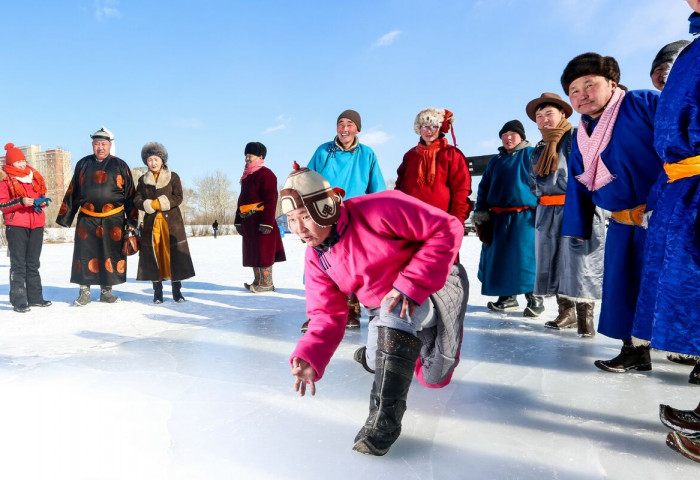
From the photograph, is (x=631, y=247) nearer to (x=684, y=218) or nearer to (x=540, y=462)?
(x=684, y=218)

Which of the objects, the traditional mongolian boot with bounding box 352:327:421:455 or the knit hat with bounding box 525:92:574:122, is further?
the knit hat with bounding box 525:92:574:122

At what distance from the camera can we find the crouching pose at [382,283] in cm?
142

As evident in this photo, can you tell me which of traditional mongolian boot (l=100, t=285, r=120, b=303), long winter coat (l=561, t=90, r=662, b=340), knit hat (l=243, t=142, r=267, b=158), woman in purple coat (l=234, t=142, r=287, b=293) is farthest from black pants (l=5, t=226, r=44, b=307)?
long winter coat (l=561, t=90, r=662, b=340)

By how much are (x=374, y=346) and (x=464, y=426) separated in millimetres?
418

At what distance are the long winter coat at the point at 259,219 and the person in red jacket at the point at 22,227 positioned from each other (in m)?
1.95

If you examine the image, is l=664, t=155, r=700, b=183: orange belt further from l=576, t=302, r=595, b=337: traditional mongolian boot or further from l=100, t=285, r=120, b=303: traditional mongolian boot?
l=100, t=285, r=120, b=303: traditional mongolian boot

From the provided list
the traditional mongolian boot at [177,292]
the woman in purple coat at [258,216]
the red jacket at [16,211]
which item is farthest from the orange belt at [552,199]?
the red jacket at [16,211]

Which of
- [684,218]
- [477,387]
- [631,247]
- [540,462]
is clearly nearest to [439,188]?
[631,247]

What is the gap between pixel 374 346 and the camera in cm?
171

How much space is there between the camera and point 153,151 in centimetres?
457

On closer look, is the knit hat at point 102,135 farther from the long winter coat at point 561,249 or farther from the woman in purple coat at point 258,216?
the long winter coat at point 561,249

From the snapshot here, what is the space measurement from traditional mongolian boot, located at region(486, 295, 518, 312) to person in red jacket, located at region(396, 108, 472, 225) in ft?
3.19

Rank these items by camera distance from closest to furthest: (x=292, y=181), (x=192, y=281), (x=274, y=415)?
1. (x=292, y=181)
2. (x=274, y=415)
3. (x=192, y=281)

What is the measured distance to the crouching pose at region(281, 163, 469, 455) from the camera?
1.42 meters
